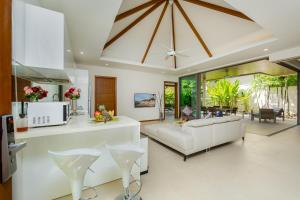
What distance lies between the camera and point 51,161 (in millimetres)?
Answer: 1750

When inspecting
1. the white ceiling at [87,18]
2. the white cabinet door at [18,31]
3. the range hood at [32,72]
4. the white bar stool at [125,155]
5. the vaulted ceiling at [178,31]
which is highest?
the vaulted ceiling at [178,31]

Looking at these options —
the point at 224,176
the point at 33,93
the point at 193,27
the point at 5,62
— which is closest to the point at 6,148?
the point at 5,62

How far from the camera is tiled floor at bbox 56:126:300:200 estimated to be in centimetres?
185

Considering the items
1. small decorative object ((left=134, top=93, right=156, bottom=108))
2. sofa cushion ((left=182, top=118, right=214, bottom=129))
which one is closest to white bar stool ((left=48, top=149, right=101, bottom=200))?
sofa cushion ((left=182, top=118, right=214, bottom=129))

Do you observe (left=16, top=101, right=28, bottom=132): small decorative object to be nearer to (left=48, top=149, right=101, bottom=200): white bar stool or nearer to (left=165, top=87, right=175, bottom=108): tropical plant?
(left=48, top=149, right=101, bottom=200): white bar stool

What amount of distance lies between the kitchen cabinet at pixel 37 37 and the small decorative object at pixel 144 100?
5.25 m

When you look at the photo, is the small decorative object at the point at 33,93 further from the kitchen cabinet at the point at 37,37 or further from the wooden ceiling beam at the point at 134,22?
the wooden ceiling beam at the point at 134,22

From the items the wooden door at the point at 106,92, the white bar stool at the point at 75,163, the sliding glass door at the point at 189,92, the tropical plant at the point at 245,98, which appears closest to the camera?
the white bar stool at the point at 75,163

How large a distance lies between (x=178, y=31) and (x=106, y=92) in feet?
13.2

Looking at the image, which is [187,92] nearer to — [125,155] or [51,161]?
[125,155]

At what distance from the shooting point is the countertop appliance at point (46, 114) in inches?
56.6

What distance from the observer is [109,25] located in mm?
2807

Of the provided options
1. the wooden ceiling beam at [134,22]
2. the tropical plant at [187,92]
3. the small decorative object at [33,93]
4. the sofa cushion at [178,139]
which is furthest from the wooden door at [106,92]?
the small decorative object at [33,93]

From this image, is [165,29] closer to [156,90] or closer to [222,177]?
[156,90]
